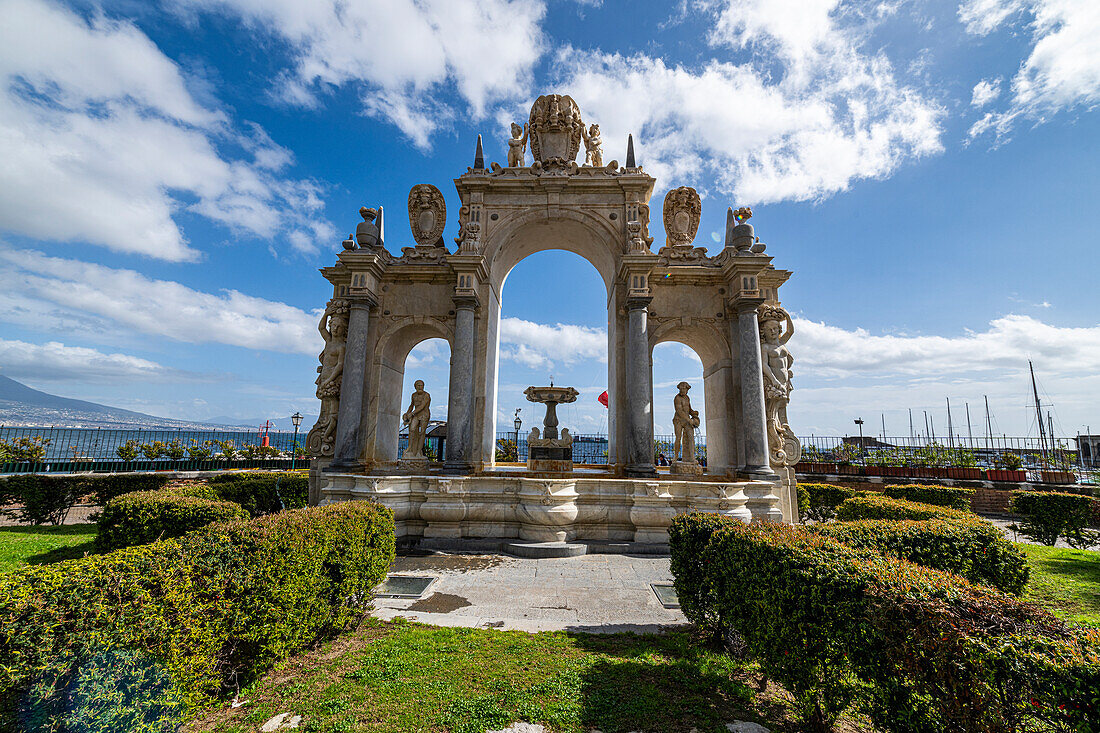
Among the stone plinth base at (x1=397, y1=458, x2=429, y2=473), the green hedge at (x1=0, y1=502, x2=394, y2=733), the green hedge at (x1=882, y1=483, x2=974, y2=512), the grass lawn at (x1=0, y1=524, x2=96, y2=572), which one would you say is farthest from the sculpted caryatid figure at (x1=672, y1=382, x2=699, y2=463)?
the grass lawn at (x1=0, y1=524, x2=96, y2=572)

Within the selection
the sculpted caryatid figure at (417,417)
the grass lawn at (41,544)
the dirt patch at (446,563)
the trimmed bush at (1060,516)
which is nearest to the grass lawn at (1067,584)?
the trimmed bush at (1060,516)

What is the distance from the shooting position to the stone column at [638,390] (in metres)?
13.7

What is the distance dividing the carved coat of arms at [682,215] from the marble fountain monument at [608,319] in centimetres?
5

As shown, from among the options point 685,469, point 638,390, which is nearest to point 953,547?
point 638,390

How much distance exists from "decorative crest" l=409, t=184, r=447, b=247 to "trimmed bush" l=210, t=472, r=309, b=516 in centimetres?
967

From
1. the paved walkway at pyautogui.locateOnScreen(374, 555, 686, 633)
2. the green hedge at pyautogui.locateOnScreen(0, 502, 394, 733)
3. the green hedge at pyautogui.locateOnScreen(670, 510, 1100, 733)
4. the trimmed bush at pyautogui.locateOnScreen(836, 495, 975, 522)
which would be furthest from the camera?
the trimmed bush at pyautogui.locateOnScreen(836, 495, 975, 522)

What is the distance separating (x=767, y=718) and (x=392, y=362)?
15.8 m

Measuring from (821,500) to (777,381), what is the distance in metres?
5.71

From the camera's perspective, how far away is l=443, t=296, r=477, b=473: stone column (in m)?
13.9

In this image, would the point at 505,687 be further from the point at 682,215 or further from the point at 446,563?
the point at 682,215

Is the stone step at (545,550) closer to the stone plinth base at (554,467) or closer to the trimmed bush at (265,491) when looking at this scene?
the stone plinth base at (554,467)

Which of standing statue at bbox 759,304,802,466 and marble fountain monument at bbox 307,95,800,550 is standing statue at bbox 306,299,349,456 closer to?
marble fountain monument at bbox 307,95,800,550

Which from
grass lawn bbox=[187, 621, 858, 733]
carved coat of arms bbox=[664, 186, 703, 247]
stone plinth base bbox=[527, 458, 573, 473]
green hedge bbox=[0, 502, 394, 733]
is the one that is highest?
carved coat of arms bbox=[664, 186, 703, 247]

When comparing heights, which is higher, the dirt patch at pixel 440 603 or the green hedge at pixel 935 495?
the green hedge at pixel 935 495
